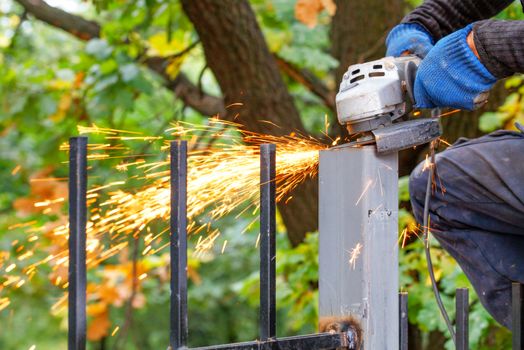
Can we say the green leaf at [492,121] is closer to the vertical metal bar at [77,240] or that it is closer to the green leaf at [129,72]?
the green leaf at [129,72]

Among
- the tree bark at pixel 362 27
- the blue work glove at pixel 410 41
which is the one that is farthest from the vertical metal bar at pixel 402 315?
the tree bark at pixel 362 27

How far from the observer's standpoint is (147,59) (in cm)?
561

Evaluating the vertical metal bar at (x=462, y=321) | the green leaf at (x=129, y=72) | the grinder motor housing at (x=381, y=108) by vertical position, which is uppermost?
the green leaf at (x=129, y=72)

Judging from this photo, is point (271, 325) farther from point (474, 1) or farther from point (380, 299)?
point (474, 1)

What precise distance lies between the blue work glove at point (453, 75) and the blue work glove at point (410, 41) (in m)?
0.41

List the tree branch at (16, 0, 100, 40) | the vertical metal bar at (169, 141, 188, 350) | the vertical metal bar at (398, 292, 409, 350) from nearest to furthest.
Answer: the vertical metal bar at (169, 141, 188, 350)
the vertical metal bar at (398, 292, 409, 350)
the tree branch at (16, 0, 100, 40)

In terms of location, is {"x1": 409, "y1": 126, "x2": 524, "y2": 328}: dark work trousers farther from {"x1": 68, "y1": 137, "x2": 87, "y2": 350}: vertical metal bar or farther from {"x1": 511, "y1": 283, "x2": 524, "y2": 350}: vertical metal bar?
{"x1": 68, "y1": 137, "x2": 87, "y2": 350}: vertical metal bar

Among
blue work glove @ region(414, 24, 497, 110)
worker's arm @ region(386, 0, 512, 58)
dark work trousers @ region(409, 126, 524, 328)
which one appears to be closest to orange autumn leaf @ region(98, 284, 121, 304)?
worker's arm @ region(386, 0, 512, 58)

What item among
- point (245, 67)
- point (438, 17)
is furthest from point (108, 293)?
point (438, 17)

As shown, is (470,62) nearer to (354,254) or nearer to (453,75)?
(453,75)

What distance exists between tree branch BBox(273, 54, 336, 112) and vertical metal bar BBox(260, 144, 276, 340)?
11.1 ft

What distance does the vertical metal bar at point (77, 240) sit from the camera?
63.6 inches

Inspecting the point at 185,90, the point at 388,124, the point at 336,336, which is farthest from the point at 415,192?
the point at 185,90

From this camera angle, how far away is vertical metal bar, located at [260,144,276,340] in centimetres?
195
